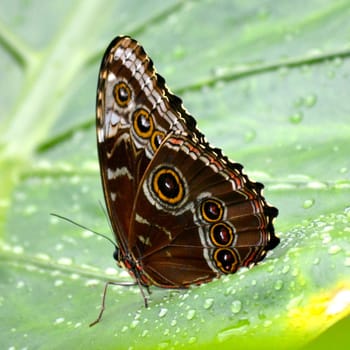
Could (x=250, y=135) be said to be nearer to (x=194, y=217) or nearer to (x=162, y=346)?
(x=194, y=217)

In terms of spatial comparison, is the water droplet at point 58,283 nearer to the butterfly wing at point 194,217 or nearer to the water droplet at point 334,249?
the butterfly wing at point 194,217

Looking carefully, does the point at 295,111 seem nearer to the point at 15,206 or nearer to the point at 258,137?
the point at 258,137

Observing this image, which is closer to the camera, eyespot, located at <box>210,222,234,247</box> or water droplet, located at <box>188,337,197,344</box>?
water droplet, located at <box>188,337,197,344</box>

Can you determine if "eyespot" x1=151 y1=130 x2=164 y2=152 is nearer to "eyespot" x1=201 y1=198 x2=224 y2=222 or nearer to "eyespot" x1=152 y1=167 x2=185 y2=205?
"eyespot" x1=152 y1=167 x2=185 y2=205

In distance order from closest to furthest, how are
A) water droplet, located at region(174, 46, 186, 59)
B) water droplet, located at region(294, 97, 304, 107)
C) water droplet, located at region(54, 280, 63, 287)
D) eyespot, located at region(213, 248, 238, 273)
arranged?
eyespot, located at region(213, 248, 238, 273)
water droplet, located at region(54, 280, 63, 287)
water droplet, located at region(294, 97, 304, 107)
water droplet, located at region(174, 46, 186, 59)

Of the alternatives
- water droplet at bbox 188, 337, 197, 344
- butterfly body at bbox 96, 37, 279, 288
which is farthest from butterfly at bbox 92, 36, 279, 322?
water droplet at bbox 188, 337, 197, 344

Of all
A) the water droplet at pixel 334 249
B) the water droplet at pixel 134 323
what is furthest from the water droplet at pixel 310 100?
the water droplet at pixel 134 323

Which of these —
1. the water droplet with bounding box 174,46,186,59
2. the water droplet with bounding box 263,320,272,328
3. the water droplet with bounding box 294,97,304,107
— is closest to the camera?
the water droplet with bounding box 263,320,272,328
